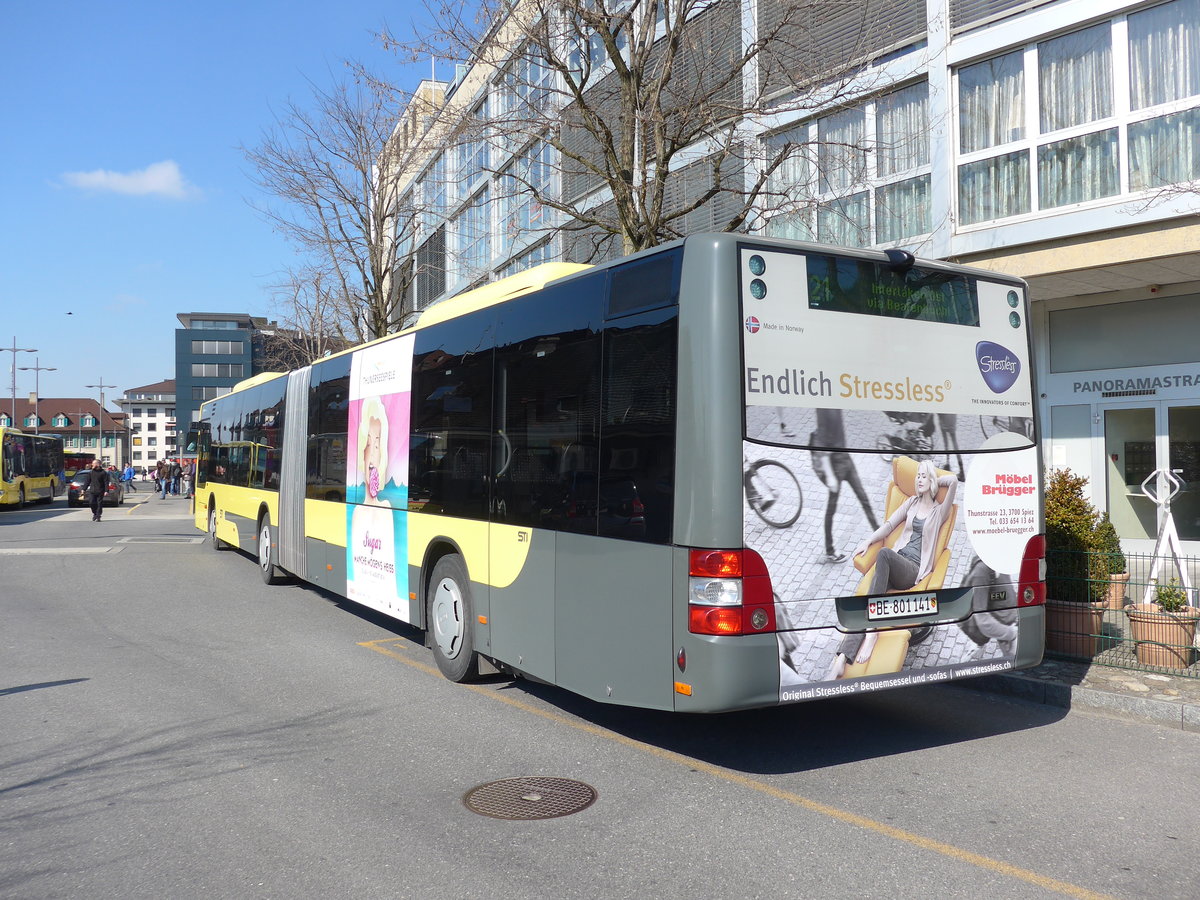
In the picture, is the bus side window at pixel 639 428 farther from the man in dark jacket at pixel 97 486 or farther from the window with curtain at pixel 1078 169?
the man in dark jacket at pixel 97 486

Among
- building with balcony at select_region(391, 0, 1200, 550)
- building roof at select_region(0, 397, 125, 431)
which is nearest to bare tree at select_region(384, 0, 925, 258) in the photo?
building with balcony at select_region(391, 0, 1200, 550)

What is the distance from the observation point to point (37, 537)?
922 inches

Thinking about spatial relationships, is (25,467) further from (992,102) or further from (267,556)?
(992,102)

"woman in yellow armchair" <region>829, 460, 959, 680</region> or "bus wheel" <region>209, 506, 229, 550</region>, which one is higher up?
"woman in yellow armchair" <region>829, 460, 959, 680</region>

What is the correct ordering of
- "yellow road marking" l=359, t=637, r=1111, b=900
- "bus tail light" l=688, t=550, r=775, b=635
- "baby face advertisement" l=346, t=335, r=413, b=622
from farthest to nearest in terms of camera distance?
1. "baby face advertisement" l=346, t=335, r=413, b=622
2. "bus tail light" l=688, t=550, r=775, b=635
3. "yellow road marking" l=359, t=637, r=1111, b=900

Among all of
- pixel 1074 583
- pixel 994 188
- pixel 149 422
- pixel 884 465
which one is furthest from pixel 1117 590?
pixel 149 422

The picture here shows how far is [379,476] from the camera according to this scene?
9.46 m

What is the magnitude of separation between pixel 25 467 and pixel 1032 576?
42.7m

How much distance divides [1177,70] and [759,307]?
8.88 metres

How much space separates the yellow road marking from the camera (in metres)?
3.97

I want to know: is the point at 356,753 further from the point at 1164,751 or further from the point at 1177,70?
the point at 1177,70

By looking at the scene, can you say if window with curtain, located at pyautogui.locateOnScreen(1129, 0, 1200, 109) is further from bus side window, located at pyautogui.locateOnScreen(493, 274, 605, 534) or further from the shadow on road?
bus side window, located at pyautogui.locateOnScreen(493, 274, 605, 534)

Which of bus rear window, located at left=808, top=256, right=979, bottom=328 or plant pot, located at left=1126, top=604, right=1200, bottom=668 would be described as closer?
bus rear window, located at left=808, top=256, right=979, bottom=328

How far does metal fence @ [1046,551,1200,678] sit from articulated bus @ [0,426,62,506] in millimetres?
37789
